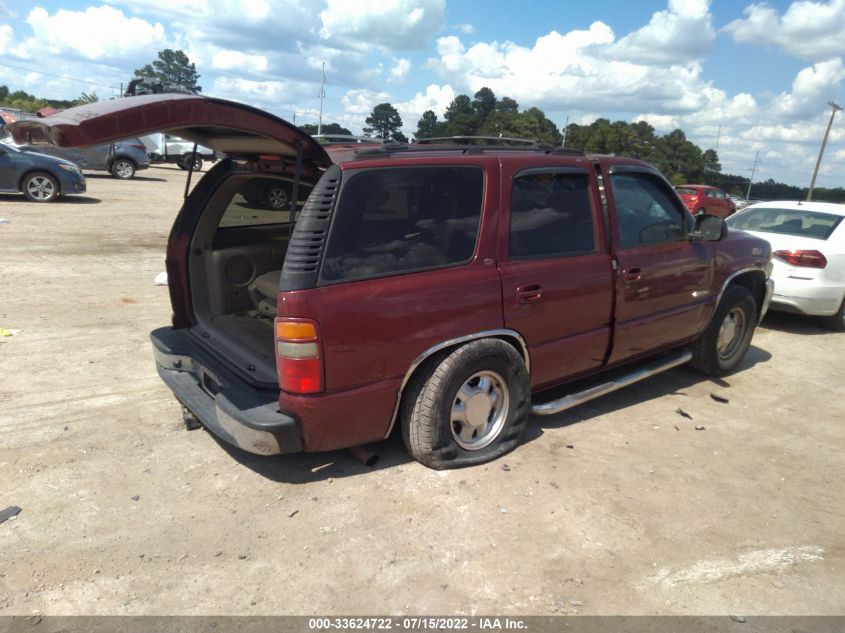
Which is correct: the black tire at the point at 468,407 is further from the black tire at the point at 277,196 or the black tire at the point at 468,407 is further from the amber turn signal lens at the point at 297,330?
the black tire at the point at 277,196

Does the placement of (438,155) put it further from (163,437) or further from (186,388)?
(163,437)

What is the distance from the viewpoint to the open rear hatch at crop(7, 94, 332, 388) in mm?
3394

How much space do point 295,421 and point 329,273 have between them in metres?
0.77

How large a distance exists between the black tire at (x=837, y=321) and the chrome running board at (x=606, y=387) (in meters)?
3.58

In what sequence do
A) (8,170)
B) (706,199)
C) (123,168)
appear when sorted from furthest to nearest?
1. (706,199)
2. (123,168)
3. (8,170)

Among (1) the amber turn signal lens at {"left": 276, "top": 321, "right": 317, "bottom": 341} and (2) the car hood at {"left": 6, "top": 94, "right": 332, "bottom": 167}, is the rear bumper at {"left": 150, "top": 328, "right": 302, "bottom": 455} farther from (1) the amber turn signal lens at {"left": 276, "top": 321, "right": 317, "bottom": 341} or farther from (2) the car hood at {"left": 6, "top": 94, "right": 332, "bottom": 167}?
(2) the car hood at {"left": 6, "top": 94, "right": 332, "bottom": 167}

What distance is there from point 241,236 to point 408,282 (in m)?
1.82

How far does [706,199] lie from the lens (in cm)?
2412

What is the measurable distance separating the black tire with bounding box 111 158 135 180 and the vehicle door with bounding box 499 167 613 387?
21.9 meters

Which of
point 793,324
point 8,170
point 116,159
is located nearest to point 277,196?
point 793,324

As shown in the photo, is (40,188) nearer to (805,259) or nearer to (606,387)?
(606,387)

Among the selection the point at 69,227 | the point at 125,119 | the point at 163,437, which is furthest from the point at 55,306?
the point at 69,227

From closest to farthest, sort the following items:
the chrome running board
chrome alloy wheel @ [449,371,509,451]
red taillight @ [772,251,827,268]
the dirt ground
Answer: the dirt ground, chrome alloy wheel @ [449,371,509,451], the chrome running board, red taillight @ [772,251,827,268]

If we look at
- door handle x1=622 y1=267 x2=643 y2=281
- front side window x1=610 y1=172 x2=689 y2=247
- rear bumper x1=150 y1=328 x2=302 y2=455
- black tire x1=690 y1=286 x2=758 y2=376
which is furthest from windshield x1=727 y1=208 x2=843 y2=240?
rear bumper x1=150 y1=328 x2=302 y2=455
